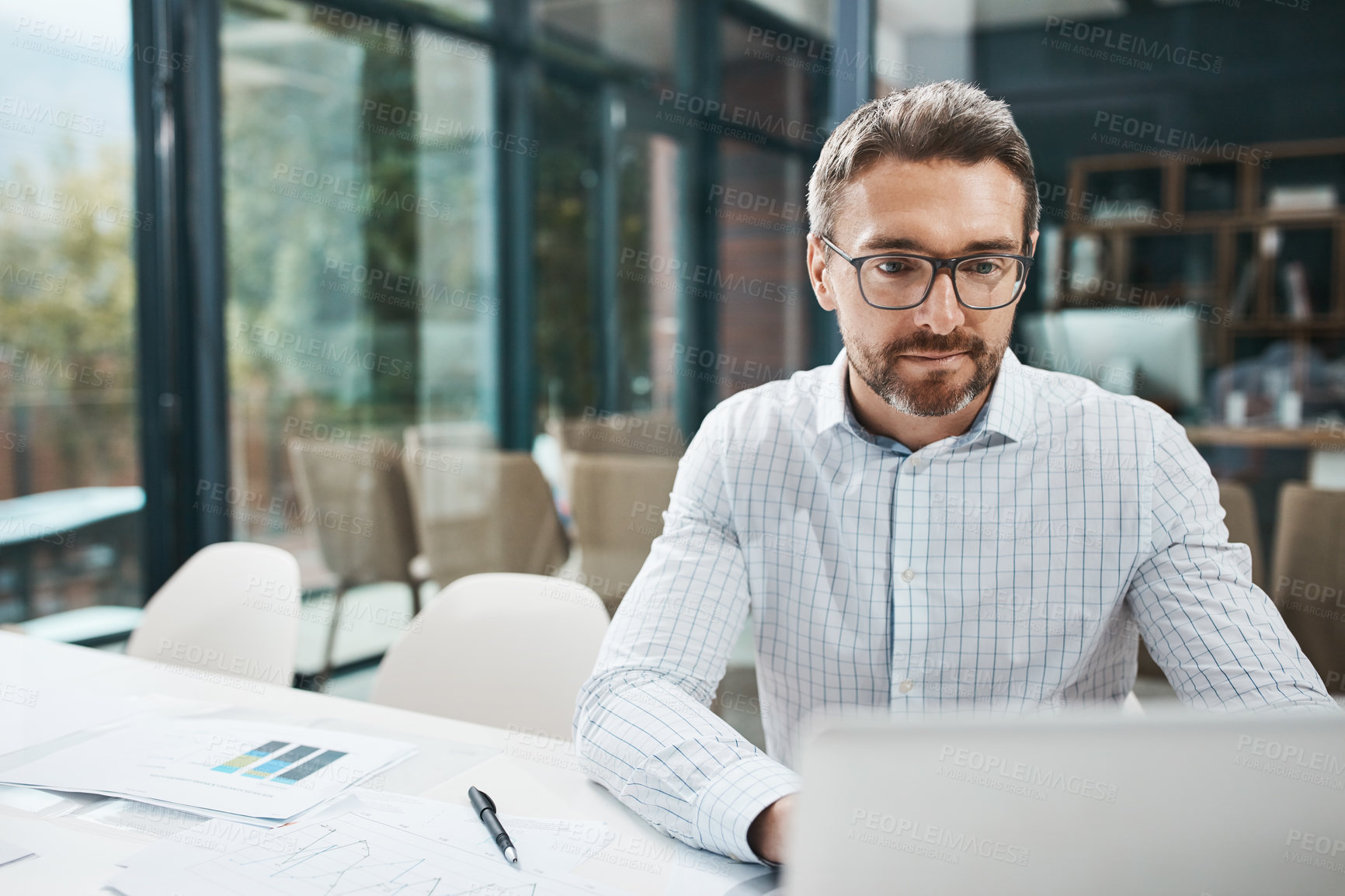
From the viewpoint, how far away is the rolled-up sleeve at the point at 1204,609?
1.20m

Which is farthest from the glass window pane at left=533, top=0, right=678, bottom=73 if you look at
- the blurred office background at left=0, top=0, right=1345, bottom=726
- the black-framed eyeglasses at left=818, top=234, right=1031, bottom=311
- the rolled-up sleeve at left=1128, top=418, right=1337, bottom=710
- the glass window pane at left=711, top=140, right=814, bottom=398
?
the rolled-up sleeve at left=1128, top=418, right=1337, bottom=710

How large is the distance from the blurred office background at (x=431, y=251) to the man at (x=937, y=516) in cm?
170

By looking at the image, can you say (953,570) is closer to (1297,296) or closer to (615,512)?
(615,512)

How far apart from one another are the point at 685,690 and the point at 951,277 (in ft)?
2.02

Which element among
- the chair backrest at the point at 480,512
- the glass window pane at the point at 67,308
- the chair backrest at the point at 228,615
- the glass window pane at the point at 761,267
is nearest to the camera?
the chair backrest at the point at 228,615

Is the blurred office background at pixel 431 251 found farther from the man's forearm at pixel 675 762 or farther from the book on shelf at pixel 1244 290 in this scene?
the man's forearm at pixel 675 762

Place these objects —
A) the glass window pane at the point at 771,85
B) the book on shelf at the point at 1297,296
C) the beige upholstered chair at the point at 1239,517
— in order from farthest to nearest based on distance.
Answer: the book on shelf at the point at 1297,296 < the glass window pane at the point at 771,85 < the beige upholstered chair at the point at 1239,517

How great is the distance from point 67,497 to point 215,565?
1.55 metres

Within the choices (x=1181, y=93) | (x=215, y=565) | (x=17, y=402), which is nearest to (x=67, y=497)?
(x=17, y=402)

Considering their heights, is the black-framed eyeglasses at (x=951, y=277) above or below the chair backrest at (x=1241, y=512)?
above

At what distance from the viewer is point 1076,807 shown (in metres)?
0.63

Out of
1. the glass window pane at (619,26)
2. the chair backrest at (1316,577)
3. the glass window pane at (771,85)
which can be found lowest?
the chair backrest at (1316,577)

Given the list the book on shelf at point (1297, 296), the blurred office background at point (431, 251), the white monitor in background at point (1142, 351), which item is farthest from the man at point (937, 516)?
the book on shelf at point (1297, 296)

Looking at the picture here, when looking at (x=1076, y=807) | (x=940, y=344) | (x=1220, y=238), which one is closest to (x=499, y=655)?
(x=940, y=344)
